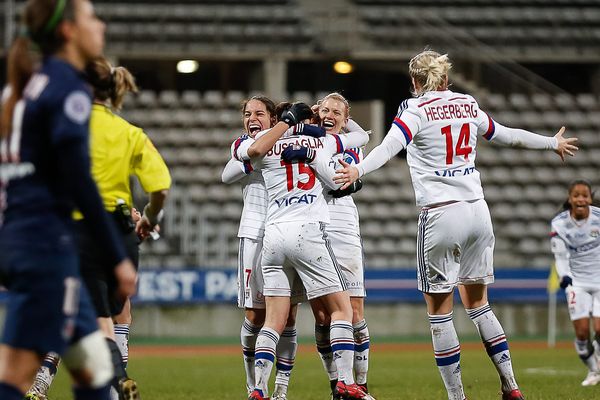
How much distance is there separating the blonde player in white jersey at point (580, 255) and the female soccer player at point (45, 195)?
8.72m

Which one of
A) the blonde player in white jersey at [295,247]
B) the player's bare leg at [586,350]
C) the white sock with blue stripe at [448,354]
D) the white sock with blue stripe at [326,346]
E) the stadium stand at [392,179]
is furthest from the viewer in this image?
the stadium stand at [392,179]

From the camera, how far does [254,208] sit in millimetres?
8539

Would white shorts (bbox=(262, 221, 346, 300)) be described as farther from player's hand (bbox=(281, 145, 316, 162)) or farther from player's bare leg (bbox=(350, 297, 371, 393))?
player's bare leg (bbox=(350, 297, 371, 393))

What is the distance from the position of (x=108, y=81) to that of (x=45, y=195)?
2.15 m

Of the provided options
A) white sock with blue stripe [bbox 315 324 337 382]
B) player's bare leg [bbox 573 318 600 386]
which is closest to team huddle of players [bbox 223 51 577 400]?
white sock with blue stripe [bbox 315 324 337 382]

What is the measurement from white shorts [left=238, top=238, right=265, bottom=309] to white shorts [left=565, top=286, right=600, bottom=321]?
5095mm

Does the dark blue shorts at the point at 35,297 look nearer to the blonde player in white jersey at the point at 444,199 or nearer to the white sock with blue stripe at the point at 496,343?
the blonde player in white jersey at the point at 444,199

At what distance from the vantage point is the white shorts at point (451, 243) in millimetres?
7305

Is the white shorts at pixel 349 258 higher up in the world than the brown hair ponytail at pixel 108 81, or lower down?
lower down

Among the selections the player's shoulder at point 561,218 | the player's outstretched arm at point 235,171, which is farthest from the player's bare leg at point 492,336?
the player's shoulder at point 561,218

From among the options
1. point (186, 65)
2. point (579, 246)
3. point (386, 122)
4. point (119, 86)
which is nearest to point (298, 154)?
point (119, 86)

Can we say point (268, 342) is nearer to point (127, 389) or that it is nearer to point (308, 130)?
point (308, 130)

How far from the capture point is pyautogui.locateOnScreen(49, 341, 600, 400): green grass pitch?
9.66 m

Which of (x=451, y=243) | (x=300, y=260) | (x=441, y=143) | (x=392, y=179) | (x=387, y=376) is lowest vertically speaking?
(x=387, y=376)
